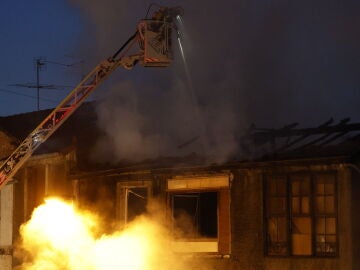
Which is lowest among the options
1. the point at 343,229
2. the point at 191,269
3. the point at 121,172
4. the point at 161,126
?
the point at 191,269

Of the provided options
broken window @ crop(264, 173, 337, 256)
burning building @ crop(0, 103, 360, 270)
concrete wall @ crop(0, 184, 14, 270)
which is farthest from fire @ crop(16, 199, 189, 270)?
broken window @ crop(264, 173, 337, 256)

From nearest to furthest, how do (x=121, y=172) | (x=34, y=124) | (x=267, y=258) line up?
(x=267, y=258) → (x=121, y=172) → (x=34, y=124)

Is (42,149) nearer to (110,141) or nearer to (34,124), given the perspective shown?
(110,141)

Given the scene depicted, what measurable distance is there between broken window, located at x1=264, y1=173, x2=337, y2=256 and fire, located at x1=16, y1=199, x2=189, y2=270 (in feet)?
10.1

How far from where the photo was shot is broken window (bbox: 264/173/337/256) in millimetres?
15789

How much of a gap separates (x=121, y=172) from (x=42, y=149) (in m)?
4.76

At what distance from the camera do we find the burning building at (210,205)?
15.8 metres

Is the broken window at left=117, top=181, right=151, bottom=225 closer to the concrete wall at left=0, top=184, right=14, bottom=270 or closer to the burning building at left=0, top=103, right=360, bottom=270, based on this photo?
the burning building at left=0, top=103, right=360, bottom=270

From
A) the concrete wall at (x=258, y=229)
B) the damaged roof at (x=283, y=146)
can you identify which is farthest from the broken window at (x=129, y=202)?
the concrete wall at (x=258, y=229)

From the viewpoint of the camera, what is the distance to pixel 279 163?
16297 mm

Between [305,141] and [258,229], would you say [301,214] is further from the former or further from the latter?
[305,141]

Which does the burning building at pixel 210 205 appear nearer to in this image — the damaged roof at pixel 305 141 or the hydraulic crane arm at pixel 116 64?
the damaged roof at pixel 305 141

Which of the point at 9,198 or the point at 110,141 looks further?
the point at 9,198

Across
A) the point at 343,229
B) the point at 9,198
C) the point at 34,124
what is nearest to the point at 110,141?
the point at 9,198
